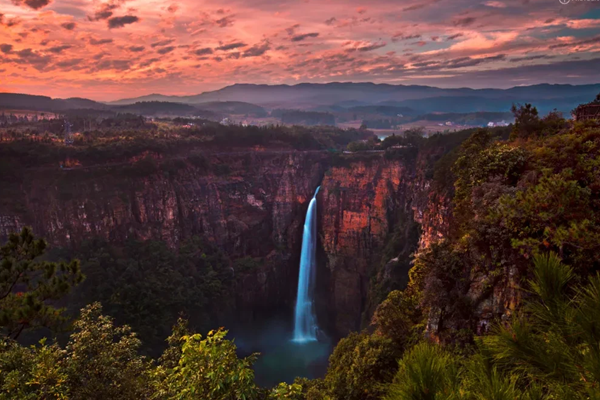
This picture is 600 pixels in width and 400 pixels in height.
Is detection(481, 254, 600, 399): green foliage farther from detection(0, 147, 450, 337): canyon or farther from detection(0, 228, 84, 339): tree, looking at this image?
detection(0, 147, 450, 337): canyon

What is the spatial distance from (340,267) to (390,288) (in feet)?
42.8

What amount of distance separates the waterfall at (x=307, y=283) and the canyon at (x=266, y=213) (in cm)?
88

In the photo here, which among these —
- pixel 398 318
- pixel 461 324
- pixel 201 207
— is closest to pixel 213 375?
pixel 461 324

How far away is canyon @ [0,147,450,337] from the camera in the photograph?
3312 cm

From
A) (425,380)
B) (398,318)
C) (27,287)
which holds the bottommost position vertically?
(398,318)

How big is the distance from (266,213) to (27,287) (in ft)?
122

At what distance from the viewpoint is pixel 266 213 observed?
45.8 metres

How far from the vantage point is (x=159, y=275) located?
32156 mm

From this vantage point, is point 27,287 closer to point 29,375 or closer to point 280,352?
point 29,375

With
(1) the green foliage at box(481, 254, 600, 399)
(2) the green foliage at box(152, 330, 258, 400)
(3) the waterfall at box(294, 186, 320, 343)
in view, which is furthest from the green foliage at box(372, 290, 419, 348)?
(3) the waterfall at box(294, 186, 320, 343)

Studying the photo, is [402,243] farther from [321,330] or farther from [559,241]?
[559,241]

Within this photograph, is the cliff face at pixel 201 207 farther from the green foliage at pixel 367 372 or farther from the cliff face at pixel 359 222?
the green foliage at pixel 367 372

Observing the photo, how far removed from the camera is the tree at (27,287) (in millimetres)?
7785

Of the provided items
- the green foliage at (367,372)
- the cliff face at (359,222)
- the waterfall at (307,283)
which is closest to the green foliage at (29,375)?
the green foliage at (367,372)
